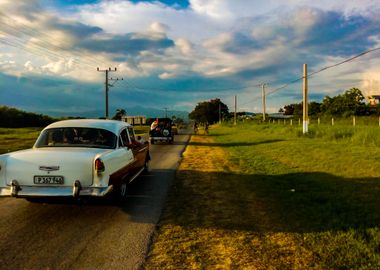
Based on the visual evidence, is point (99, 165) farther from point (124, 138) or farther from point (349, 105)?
point (349, 105)

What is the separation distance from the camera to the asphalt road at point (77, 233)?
472 cm

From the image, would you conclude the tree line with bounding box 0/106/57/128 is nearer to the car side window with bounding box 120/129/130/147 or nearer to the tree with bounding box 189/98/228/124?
the car side window with bounding box 120/129/130/147

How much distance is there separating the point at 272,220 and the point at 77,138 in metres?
4.49

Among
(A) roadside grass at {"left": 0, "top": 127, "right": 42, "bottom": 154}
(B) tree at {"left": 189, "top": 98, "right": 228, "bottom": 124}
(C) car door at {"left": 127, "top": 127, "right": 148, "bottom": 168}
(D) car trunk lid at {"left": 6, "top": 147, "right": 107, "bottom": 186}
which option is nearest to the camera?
(D) car trunk lid at {"left": 6, "top": 147, "right": 107, "bottom": 186}

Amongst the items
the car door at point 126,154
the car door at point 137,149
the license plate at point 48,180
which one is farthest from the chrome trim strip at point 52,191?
the car door at point 137,149

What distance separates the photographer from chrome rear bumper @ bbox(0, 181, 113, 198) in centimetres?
643

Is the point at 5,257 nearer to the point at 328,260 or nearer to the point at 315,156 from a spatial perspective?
the point at 328,260

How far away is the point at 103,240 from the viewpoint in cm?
551

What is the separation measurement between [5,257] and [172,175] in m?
7.26

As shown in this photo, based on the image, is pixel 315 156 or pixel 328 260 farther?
pixel 315 156

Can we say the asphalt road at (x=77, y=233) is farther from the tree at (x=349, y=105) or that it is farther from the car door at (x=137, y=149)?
the tree at (x=349, y=105)

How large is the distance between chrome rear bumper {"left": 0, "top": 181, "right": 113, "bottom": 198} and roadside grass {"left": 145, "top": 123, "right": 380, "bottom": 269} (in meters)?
1.32

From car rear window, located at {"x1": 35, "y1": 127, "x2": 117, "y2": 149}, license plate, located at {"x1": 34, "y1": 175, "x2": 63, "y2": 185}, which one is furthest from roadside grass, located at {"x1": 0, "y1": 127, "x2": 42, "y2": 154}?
license plate, located at {"x1": 34, "y1": 175, "x2": 63, "y2": 185}

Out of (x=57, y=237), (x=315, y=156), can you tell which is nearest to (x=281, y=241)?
(x=57, y=237)
